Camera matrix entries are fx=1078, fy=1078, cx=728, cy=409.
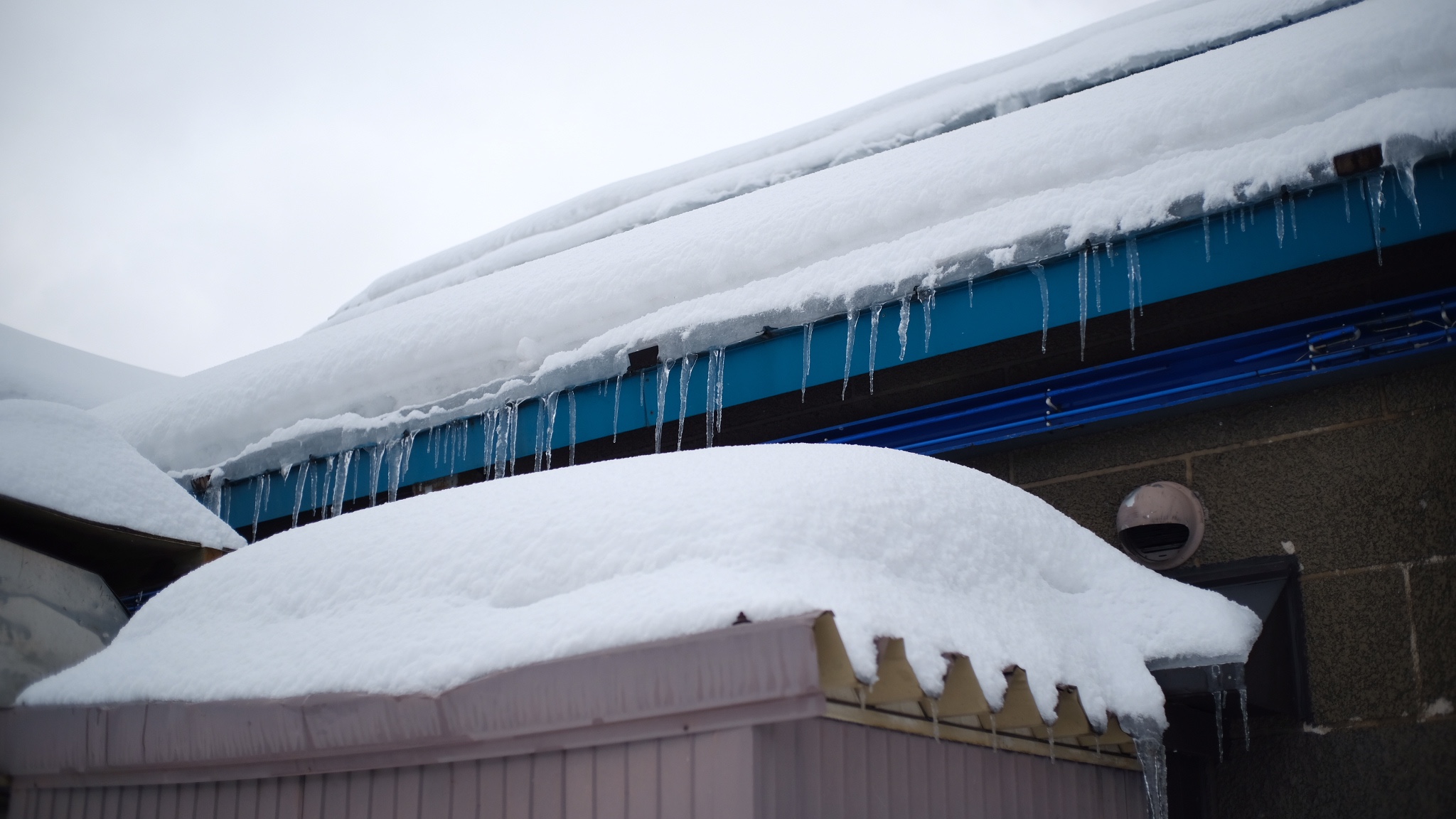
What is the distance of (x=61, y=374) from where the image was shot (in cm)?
765

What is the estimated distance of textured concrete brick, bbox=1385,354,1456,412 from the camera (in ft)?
11.2

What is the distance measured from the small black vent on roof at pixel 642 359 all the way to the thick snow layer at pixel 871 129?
6.36ft

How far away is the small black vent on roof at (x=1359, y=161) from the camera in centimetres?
325

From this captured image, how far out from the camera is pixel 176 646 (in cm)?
276

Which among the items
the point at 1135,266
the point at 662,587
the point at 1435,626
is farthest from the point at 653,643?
the point at 1435,626

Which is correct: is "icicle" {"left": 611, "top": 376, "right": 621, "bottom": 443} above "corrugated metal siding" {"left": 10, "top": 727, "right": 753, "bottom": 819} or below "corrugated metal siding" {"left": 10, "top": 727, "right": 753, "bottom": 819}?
above

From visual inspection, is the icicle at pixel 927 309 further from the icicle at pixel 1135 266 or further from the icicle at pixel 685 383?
the icicle at pixel 685 383

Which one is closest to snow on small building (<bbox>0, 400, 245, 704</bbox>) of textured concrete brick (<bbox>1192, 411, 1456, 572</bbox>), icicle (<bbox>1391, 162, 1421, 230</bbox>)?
textured concrete brick (<bbox>1192, 411, 1456, 572</bbox>)

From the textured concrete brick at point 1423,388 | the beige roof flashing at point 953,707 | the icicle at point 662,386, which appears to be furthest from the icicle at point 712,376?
the textured concrete brick at point 1423,388

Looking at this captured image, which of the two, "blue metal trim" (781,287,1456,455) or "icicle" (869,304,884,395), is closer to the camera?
"blue metal trim" (781,287,1456,455)

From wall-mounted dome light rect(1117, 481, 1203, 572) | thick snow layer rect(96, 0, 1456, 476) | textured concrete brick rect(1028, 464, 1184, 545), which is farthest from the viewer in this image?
textured concrete brick rect(1028, 464, 1184, 545)

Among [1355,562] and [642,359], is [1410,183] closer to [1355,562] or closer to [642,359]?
[1355,562]

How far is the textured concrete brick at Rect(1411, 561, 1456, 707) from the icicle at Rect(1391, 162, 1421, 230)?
1060mm

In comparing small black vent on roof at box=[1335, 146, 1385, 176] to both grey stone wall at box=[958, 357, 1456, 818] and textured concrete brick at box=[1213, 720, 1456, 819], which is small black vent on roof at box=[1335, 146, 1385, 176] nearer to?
grey stone wall at box=[958, 357, 1456, 818]
